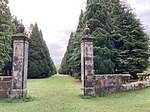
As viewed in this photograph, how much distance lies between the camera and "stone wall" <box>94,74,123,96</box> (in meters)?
10.9

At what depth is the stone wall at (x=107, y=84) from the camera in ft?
35.9

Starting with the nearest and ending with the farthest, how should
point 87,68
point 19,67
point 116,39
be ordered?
point 19,67 < point 87,68 < point 116,39

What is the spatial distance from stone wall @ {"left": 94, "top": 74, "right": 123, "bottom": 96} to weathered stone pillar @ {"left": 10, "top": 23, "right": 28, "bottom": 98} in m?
3.51

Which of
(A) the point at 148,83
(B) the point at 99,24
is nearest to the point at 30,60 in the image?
(B) the point at 99,24

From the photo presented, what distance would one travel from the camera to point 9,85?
32.2ft

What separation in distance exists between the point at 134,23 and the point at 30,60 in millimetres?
16378

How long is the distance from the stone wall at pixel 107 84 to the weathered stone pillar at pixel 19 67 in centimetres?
351

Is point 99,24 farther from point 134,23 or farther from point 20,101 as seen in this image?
point 20,101

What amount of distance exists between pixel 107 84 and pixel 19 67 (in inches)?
174

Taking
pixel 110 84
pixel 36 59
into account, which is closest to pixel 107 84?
pixel 110 84

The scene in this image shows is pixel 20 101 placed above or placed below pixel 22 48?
below

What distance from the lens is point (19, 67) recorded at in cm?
998

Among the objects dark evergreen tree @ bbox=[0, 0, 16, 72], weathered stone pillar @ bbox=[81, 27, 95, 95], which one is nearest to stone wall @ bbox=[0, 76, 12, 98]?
weathered stone pillar @ bbox=[81, 27, 95, 95]

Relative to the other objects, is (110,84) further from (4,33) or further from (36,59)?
(36,59)
